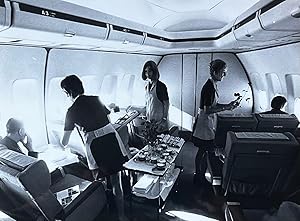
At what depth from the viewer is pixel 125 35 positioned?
3365 millimetres

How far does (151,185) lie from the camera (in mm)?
3590

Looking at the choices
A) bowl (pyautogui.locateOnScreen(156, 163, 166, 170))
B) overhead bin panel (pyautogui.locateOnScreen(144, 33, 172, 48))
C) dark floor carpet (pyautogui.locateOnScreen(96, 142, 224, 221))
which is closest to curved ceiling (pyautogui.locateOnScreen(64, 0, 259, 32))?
overhead bin panel (pyautogui.locateOnScreen(144, 33, 172, 48))

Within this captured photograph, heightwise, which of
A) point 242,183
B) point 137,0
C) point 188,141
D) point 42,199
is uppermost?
point 137,0

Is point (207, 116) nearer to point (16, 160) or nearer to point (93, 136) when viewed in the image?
point (93, 136)

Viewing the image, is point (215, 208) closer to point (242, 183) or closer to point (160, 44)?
point (242, 183)

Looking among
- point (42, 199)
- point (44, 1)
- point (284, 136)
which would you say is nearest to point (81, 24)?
point (44, 1)

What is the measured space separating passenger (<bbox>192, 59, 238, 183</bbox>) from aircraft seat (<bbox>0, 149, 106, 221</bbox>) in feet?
6.88

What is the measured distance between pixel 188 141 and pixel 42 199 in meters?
5.63

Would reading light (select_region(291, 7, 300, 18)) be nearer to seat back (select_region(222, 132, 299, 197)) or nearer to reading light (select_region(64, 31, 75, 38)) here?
seat back (select_region(222, 132, 299, 197))

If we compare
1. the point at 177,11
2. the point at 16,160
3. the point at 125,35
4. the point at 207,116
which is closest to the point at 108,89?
the point at 177,11

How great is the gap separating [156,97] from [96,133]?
188 centimetres

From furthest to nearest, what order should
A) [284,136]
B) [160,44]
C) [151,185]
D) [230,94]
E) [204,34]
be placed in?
[230,94], [204,34], [160,44], [151,185], [284,136]

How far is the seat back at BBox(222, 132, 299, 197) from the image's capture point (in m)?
2.27

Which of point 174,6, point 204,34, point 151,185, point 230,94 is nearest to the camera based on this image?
point 151,185
